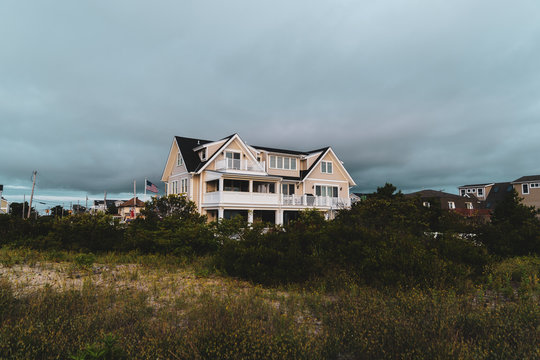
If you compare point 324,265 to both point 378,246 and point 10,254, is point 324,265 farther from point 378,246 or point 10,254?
point 10,254

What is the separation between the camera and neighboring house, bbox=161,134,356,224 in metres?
28.1

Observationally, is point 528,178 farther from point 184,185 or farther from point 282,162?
point 184,185

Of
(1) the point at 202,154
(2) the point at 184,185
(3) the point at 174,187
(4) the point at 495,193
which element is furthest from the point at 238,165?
(4) the point at 495,193

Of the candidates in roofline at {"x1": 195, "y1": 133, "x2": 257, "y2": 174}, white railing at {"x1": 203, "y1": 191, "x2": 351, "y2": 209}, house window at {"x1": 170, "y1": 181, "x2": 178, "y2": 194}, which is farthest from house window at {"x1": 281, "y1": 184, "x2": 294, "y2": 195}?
house window at {"x1": 170, "y1": 181, "x2": 178, "y2": 194}

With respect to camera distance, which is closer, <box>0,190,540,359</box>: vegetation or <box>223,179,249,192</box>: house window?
<box>0,190,540,359</box>: vegetation

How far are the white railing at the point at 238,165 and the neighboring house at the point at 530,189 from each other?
47043mm

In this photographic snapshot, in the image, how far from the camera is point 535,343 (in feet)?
13.4

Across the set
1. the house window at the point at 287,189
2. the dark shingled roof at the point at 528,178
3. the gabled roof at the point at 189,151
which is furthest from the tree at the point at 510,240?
the dark shingled roof at the point at 528,178

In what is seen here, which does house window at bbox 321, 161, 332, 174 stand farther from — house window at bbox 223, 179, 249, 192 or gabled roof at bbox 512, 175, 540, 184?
gabled roof at bbox 512, 175, 540, 184

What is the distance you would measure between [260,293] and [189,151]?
25844mm

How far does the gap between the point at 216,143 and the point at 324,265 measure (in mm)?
23056

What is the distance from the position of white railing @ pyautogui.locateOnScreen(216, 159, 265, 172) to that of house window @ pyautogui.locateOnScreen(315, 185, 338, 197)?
8.11 metres

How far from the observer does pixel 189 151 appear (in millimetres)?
31219

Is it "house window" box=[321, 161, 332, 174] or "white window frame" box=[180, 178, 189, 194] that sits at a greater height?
"house window" box=[321, 161, 332, 174]
